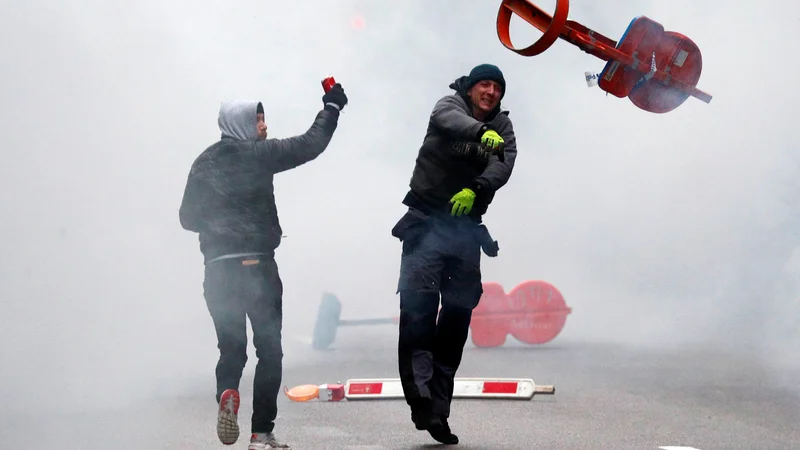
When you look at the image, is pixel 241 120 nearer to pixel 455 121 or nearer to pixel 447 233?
pixel 455 121

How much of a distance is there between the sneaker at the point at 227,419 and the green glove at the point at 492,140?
1.52 m

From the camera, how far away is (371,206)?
11094 millimetres

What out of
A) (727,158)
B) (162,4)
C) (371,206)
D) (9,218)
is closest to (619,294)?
(727,158)

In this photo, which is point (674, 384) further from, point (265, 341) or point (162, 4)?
point (162, 4)

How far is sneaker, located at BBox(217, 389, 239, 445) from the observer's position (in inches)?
204

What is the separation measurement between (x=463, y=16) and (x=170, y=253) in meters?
3.45

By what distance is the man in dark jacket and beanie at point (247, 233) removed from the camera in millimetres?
5406

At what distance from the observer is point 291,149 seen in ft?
17.8

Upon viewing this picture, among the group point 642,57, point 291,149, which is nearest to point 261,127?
point 291,149

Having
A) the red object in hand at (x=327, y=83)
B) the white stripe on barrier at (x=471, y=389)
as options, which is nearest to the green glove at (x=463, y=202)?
the red object in hand at (x=327, y=83)

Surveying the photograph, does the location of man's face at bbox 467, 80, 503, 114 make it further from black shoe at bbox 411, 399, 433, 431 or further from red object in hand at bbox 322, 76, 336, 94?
black shoe at bbox 411, 399, 433, 431

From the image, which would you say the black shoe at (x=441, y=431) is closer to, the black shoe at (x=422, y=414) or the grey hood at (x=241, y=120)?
the black shoe at (x=422, y=414)

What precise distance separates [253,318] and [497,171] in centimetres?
127

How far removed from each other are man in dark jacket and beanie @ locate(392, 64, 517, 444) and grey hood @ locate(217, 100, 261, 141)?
2.71 feet
